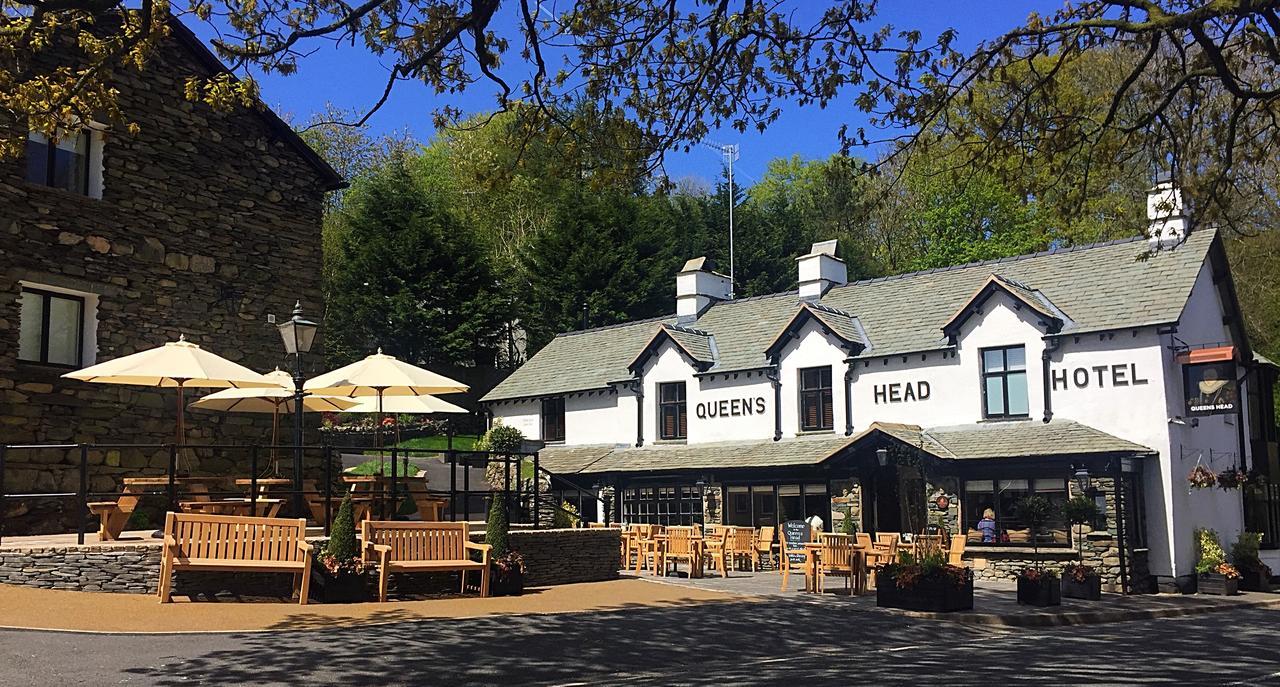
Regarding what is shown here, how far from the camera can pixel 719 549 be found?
22422 millimetres

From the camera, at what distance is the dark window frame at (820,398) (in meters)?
29.1

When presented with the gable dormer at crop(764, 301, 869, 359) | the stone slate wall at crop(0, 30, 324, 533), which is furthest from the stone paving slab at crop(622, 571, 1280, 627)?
the stone slate wall at crop(0, 30, 324, 533)

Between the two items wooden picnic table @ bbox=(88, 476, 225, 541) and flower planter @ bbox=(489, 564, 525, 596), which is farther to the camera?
flower planter @ bbox=(489, 564, 525, 596)

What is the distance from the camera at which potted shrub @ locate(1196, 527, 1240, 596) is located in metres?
23.8

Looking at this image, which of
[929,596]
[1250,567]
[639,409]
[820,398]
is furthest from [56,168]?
[1250,567]

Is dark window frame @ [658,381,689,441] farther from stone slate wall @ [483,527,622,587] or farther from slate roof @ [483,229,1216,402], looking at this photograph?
stone slate wall @ [483,527,622,587]

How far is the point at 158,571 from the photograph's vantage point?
43.8ft

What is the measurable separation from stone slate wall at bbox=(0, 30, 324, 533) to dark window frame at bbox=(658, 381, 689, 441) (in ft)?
39.4

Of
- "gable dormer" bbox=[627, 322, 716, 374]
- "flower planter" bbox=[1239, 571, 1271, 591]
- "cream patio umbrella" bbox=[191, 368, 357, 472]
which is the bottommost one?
"flower planter" bbox=[1239, 571, 1271, 591]

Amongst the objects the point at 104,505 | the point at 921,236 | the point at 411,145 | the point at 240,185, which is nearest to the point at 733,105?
the point at 104,505

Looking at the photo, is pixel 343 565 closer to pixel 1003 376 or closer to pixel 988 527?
pixel 988 527

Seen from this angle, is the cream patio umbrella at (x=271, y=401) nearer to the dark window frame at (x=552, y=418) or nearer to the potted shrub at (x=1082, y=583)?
the potted shrub at (x=1082, y=583)

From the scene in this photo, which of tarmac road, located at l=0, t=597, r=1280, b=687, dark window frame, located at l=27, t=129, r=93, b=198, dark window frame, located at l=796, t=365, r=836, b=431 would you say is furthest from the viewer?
dark window frame, located at l=796, t=365, r=836, b=431

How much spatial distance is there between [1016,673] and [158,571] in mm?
9514
